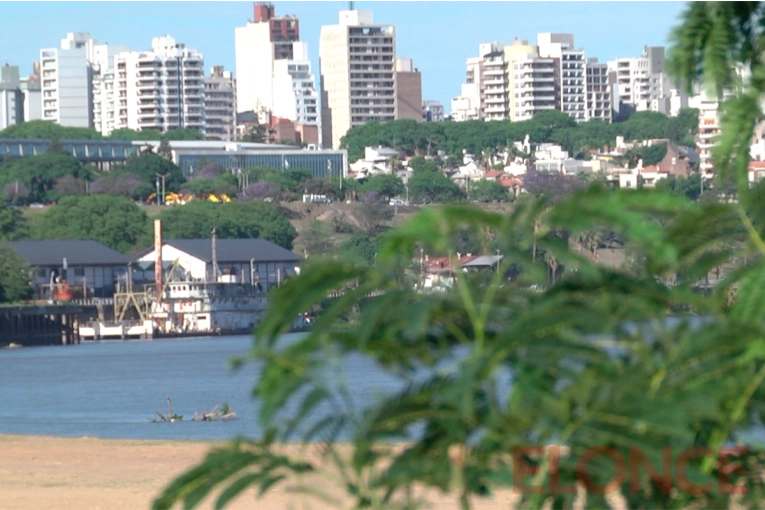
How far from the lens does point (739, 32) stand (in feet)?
7.91

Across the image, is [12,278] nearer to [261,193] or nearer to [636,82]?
[261,193]

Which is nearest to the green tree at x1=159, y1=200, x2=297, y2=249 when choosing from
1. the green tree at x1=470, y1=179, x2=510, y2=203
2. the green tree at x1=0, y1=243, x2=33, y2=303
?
the green tree at x1=470, y1=179, x2=510, y2=203

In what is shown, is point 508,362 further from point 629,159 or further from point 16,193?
point 629,159

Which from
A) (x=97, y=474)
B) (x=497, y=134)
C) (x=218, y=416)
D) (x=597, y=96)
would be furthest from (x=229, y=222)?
(x=597, y=96)

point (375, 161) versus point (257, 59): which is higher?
point (257, 59)

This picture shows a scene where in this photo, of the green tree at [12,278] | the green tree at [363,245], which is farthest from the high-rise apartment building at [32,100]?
the green tree at [12,278]

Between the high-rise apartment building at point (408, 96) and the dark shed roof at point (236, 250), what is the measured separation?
7844cm

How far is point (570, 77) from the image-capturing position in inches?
6201

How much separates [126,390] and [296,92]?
12622cm

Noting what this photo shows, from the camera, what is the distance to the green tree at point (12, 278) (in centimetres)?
7150

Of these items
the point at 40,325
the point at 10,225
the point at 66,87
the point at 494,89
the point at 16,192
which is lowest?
the point at 40,325

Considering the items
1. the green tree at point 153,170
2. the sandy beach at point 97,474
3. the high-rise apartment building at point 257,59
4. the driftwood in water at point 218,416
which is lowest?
the driftwood in water at point 218,416

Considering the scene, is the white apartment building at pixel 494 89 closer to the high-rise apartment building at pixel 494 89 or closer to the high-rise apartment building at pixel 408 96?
the high-rise apartment building at pixel 494 89

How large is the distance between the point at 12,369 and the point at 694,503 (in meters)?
49.9
